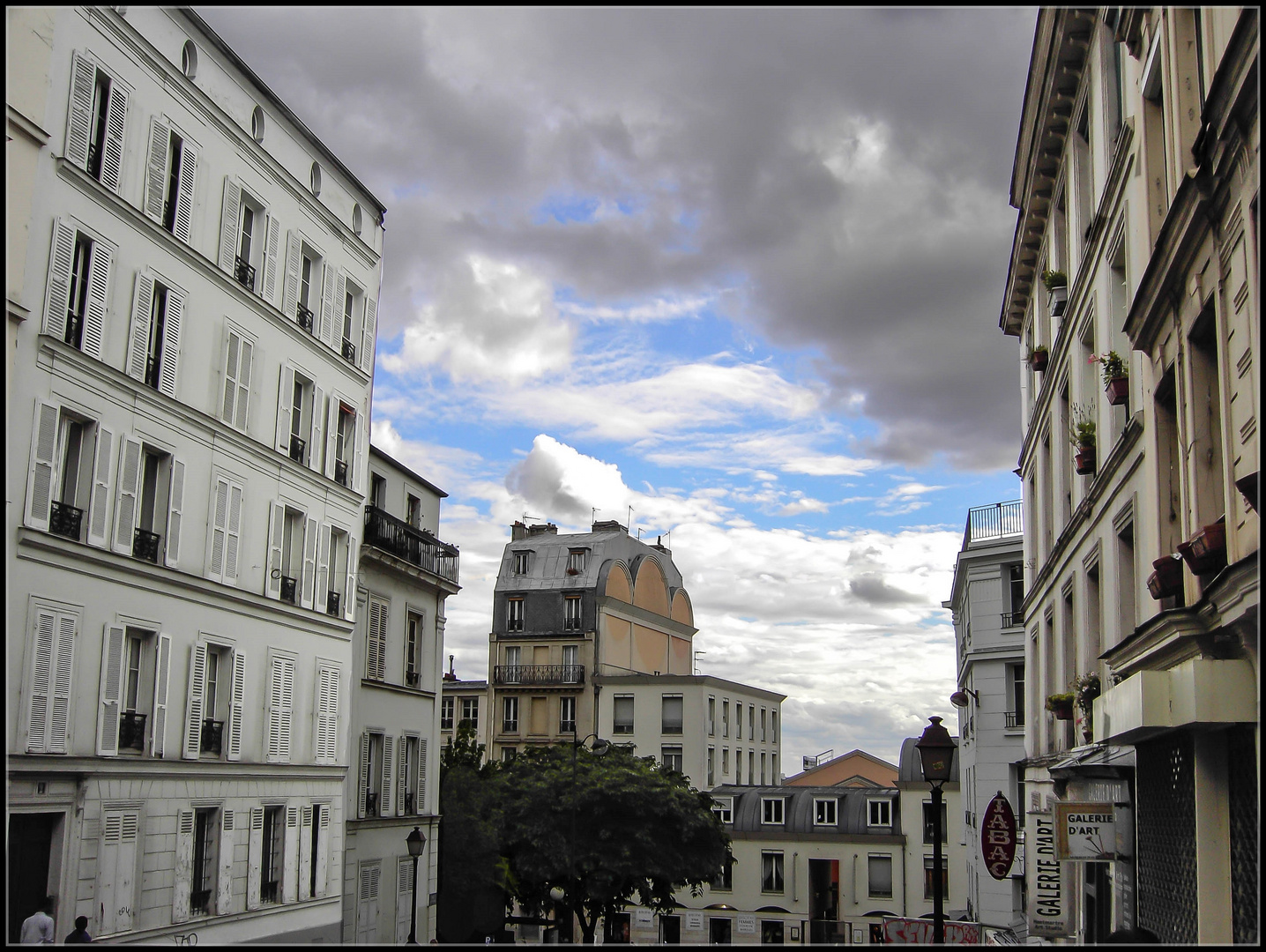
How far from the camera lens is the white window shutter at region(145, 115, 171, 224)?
70.9 feet

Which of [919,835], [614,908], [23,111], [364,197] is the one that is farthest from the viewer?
[919,835]

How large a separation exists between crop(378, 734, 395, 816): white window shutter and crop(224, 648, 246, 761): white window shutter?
8693 mm

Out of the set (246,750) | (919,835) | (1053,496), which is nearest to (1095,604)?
(1053,496)

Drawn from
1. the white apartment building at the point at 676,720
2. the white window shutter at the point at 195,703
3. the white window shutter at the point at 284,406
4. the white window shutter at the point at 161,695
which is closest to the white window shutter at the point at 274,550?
the white window shutter at the point at 284,406

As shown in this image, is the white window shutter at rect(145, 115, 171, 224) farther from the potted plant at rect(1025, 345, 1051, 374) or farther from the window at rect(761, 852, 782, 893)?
the window at rect(761, 852, 782, 893)

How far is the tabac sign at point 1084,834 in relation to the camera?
14.8 meters

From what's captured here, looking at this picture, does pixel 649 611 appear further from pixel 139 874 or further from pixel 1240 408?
pixel 1240 408

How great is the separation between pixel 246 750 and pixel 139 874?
4.05 meters

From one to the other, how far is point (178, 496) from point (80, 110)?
682 cm

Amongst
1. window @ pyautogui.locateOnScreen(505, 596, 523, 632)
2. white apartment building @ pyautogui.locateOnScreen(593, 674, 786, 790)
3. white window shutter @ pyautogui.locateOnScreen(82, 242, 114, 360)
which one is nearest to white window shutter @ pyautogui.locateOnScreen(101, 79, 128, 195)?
white window shutter @ pyautogui.locateOnScreen(82, 242, 114, 360)

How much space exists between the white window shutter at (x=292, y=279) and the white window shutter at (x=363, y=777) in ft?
36.5

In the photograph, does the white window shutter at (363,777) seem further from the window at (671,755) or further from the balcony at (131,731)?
the window at (671,755)

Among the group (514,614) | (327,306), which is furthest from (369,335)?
(514,614)

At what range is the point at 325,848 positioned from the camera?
27.5m
